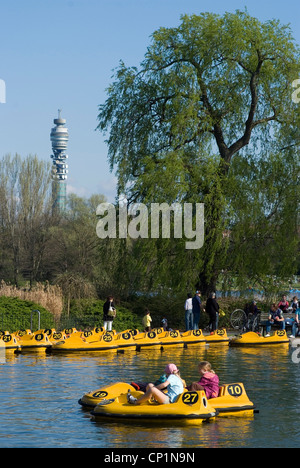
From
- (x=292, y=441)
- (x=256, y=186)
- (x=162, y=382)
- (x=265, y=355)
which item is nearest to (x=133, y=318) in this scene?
(x=256, y=186)

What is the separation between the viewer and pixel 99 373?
2289cm

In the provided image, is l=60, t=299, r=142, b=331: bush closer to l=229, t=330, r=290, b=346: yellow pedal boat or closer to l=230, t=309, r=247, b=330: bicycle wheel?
l=230, t=309, r=247, b=330: bicycle wheel

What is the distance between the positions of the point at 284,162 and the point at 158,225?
23.3ft

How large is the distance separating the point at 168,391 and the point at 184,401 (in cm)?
62

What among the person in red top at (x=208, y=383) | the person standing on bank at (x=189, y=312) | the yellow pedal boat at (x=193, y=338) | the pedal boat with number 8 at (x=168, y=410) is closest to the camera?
the pedal boat with number 8 at (x=168, y=410)

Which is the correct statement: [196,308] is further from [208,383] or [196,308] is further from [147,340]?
[208,383]

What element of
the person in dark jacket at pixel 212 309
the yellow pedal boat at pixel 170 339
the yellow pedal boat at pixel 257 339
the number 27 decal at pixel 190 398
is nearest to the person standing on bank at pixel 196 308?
the person in dark jacket at pixel 212 309

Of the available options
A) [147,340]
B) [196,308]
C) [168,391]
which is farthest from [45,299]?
[168,391]

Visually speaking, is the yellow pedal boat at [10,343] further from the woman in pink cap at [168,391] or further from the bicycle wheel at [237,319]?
the woman in pink cap at [168,391]


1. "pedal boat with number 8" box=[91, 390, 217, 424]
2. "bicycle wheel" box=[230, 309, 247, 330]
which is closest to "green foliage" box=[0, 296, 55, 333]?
"bicycle wheel" box=[230, 309, 247, 330]

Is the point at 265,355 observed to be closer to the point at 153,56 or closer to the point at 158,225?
the point at 158,225

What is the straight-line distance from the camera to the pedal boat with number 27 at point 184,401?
16.1 meters

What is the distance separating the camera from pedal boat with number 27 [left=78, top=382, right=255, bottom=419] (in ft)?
52.9

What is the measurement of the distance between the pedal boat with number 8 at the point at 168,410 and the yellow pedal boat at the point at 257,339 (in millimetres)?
14999
